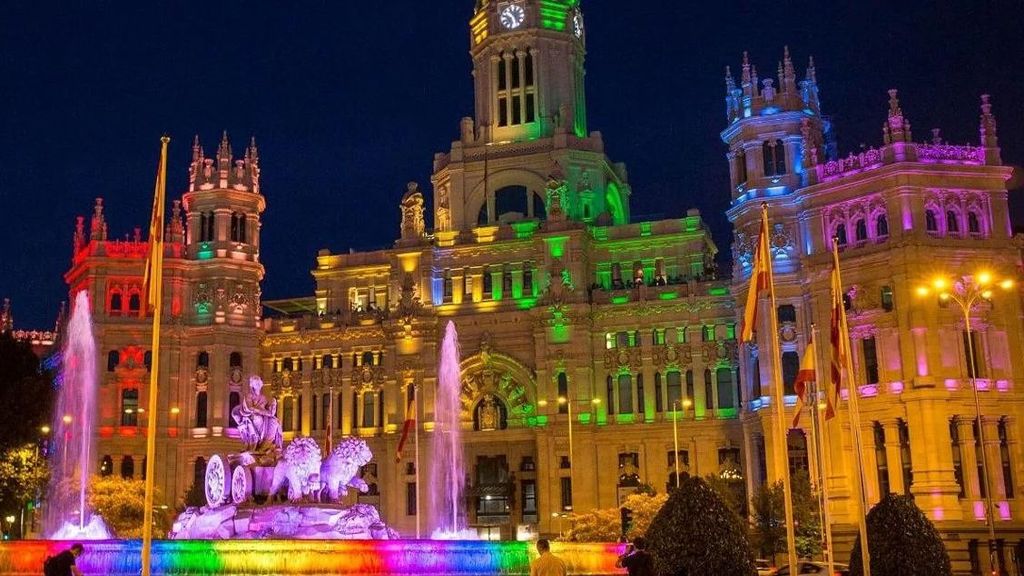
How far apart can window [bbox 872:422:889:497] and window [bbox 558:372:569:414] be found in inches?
961

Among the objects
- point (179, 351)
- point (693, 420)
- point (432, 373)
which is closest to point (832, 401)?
point (693, 420)

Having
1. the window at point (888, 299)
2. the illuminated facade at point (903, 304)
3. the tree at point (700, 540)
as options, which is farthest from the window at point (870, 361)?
the tree at point (700, 540)

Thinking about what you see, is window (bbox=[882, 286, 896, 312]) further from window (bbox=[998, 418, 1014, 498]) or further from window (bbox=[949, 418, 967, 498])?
window (bbox=[998, 418, 1014, 498])

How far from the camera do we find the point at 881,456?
67.5 m

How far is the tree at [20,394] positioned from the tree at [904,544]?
41852mm

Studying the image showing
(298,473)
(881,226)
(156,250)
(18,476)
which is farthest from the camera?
(881,226)

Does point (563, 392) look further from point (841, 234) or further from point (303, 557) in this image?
point (303, 557)

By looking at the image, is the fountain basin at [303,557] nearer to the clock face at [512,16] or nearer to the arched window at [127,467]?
the arched window at [127,467]

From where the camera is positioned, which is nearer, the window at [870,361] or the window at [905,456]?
the window at [905,456]

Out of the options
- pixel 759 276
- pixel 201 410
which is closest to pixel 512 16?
pixel 201 410

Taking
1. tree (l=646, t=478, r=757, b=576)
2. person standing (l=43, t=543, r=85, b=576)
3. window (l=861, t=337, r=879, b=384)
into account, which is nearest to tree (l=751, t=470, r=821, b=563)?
window (l=861, t=337, r=879, b=384)

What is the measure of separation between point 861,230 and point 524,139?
36.8 meters

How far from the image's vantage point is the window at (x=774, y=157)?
7538 centimetres

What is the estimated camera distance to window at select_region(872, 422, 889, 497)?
2645 inches
